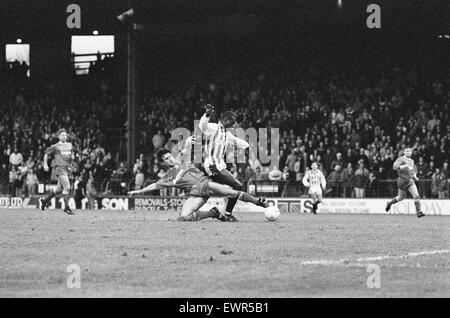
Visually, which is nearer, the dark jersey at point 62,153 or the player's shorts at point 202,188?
the player's shorts at point 202,188

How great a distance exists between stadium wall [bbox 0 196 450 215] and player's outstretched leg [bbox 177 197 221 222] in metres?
10.6

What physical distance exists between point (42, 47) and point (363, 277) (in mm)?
47632

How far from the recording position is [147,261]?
1245 centimetres

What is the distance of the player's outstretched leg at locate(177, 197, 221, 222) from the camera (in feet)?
72.0

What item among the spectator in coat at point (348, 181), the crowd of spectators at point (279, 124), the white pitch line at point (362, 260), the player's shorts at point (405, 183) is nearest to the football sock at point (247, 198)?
the white pitch line at point (362, 260)

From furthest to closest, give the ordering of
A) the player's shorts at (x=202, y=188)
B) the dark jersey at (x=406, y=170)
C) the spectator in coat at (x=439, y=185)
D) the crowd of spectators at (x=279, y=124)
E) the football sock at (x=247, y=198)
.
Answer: the crowd of spectators at (x=279, y=124) < the spectator in coat at (x=439, y=185) < the dark jersey at (x=406, y=170) < the player's shorts at (x=202, y=188) < the football sock at (x=247, y=198)

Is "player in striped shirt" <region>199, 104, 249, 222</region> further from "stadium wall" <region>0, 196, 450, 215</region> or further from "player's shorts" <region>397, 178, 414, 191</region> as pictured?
"stadium wall" <region>0, 196, 450, 215</region>

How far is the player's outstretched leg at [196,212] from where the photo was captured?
21.9m

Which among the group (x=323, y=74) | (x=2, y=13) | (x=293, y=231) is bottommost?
(x=293, y=231)

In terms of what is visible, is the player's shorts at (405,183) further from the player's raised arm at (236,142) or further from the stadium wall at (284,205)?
the player's raised arm at (236,142)

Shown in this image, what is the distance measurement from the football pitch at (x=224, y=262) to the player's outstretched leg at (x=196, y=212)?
2.27m
